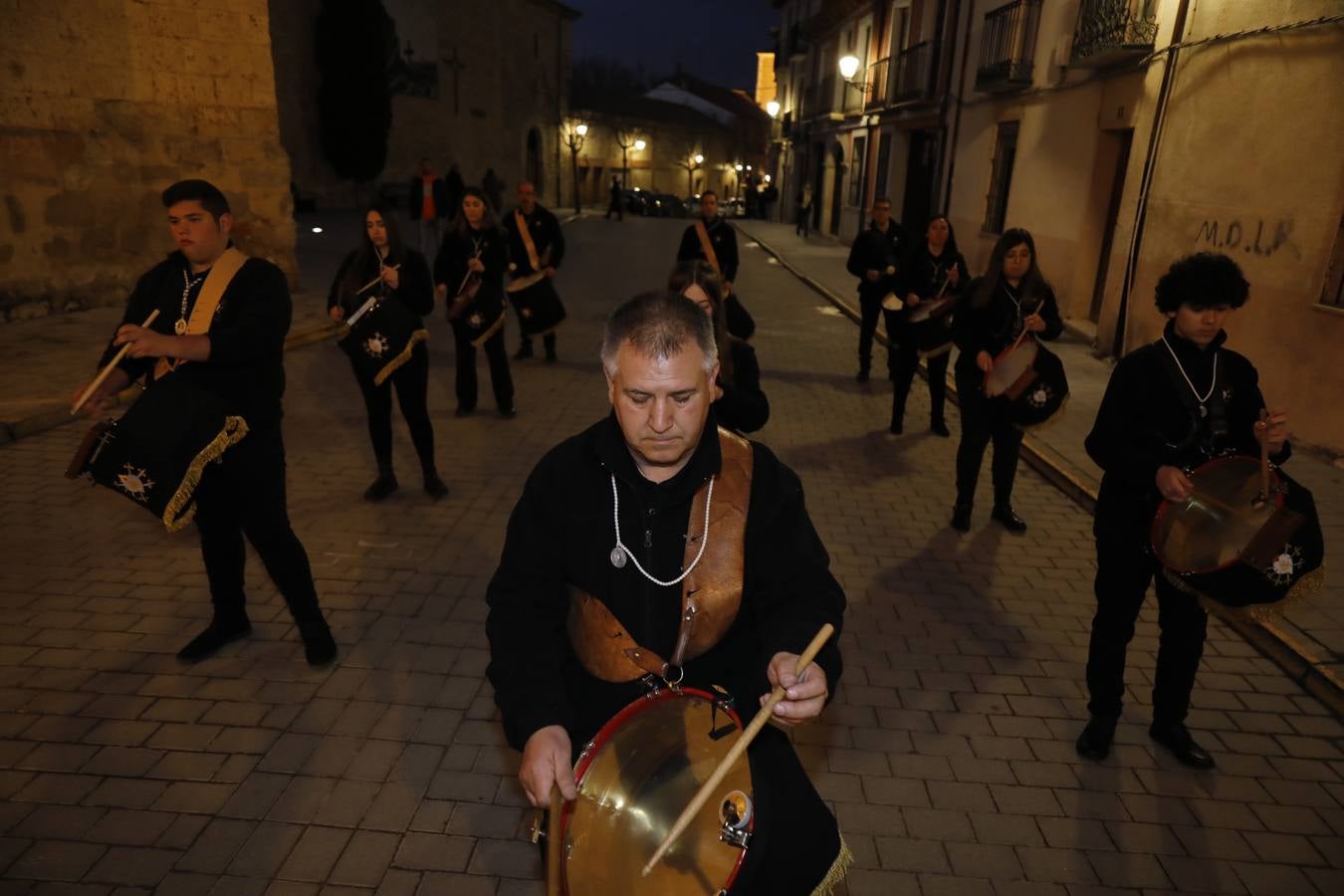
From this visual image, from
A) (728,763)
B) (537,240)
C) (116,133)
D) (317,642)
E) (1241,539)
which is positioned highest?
(116,133)

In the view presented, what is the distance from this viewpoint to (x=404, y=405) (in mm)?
5992

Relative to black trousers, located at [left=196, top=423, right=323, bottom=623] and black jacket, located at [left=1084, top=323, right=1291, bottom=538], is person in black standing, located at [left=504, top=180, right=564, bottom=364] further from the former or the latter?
black jacket, located at [left=1084, top=323, right=1291, bottom=538]

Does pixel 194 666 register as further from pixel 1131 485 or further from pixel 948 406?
pixel 948 406

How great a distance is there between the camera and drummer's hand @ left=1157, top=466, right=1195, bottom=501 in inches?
123

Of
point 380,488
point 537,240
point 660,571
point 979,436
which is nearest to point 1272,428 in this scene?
point 660,571

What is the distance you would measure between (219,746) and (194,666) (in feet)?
2.33

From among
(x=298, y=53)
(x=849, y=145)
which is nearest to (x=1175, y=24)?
(x=849, y=145)

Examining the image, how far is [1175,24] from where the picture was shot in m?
9.30

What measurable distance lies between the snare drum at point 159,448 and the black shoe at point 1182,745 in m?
4.22

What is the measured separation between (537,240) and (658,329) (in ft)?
24.9

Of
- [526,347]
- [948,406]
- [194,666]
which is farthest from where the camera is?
[526,347]

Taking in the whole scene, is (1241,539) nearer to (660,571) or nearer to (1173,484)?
(1173,484)

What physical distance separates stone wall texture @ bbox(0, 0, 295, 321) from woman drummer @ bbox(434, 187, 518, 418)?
4542 millimetres

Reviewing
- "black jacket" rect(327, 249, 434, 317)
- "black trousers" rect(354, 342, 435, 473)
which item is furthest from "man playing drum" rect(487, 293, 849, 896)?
"black jacket" rect(327, 249, 434, 317)
